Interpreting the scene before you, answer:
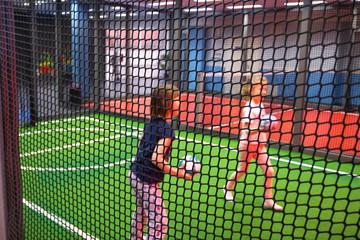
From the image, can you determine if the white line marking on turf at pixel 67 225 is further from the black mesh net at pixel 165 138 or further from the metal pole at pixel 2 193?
the metal pole at pixel 2 193

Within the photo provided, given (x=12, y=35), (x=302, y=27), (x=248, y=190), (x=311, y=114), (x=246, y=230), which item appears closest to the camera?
(x=12, y=35)

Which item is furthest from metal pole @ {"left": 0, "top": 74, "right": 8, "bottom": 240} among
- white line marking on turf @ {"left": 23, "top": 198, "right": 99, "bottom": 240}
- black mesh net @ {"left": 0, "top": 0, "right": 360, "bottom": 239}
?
white line marking on turf @ {"left": 23, "top": 198, "right": 99, "bottom": 240}

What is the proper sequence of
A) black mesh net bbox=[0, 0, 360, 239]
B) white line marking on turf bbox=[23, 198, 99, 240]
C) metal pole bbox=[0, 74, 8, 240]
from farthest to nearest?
metal pole bbox=[0, 74, 8, 240] → white line marking on turf bbox=[23, 198, 99, 240] → black mesh net bbox=[0, 0, 360, 239]

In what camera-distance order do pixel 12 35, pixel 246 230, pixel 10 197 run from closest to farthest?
pixel 12 35, pixel 10 197, pixel 246 230

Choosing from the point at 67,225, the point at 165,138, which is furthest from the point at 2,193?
the point at 165,138

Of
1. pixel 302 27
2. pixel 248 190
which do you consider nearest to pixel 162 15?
pixel 302 27

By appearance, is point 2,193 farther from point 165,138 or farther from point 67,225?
Answer: point 165,138

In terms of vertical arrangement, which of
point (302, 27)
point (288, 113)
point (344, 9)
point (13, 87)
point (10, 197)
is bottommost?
point (288, 113)

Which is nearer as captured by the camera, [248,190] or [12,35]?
[12,35]

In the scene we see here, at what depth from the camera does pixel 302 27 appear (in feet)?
19.3

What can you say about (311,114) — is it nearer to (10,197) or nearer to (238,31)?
(238,31)

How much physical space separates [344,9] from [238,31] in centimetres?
197

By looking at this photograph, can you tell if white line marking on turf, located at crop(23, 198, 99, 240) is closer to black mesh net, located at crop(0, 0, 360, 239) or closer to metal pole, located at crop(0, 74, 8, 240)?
black mesh net, located at crop(0, 0, 360, 239)

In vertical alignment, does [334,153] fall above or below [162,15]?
below
